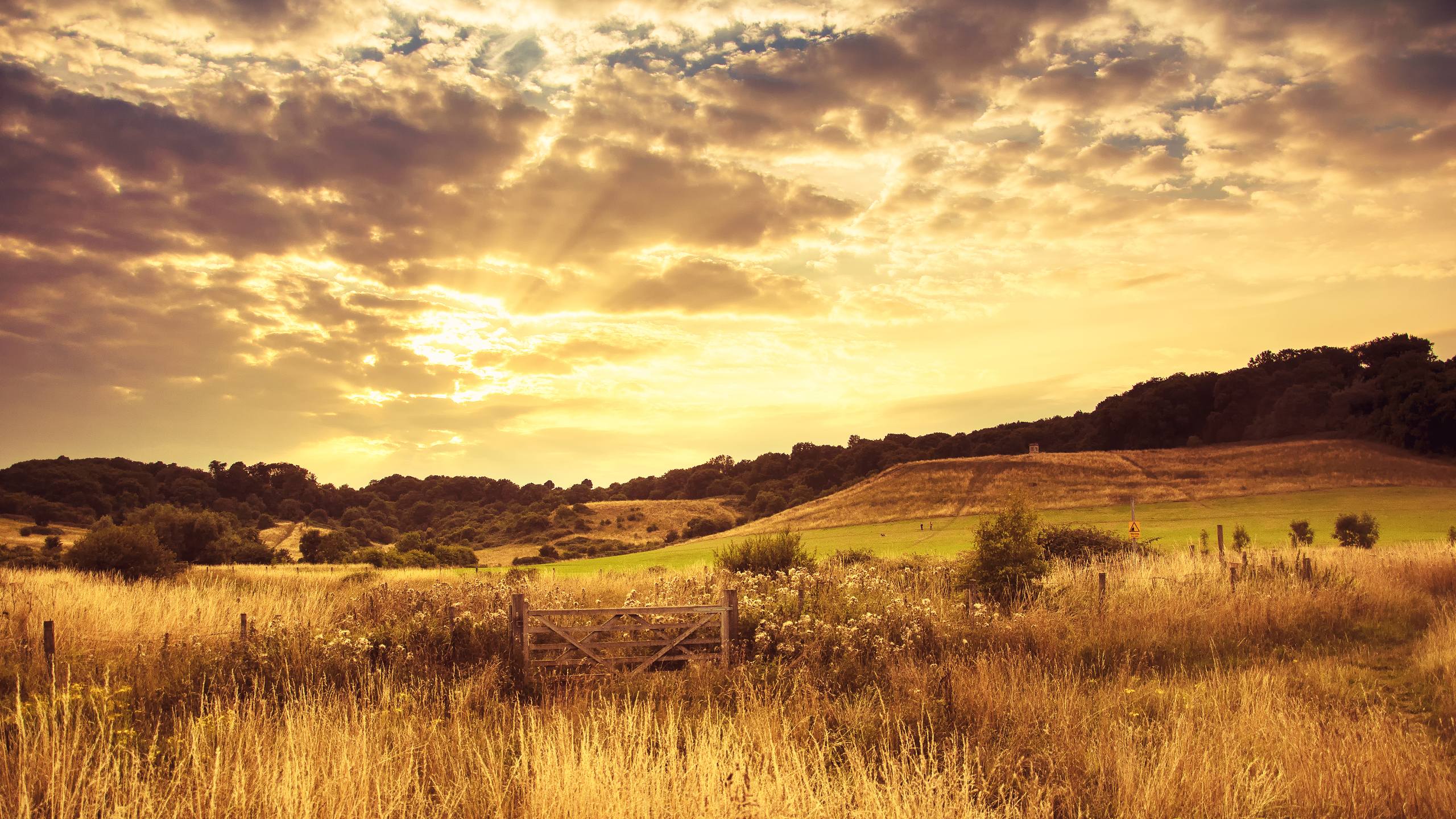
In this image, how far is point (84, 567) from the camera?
3020 centimetres

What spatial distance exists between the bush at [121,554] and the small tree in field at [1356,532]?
48.9 m

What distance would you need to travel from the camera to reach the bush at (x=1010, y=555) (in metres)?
20.3

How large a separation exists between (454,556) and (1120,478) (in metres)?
54.4

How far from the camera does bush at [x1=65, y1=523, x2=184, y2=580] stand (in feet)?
98.6

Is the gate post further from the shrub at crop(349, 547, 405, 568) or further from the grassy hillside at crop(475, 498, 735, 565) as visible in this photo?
the grassy hillside at crop(475, 498, 735, 565)

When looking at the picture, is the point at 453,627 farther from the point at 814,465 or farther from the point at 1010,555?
the point at 814,465

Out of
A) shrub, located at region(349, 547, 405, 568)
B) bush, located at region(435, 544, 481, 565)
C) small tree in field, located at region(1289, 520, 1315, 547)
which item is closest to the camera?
small tree in field, located at region(1289, 520, 1315, 547)

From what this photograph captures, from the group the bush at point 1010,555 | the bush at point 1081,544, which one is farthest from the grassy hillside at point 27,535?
the bush at point 1081,544

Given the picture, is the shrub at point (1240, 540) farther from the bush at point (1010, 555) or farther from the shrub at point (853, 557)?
the bush at point (1010, 555)

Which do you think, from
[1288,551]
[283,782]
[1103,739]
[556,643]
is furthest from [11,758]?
[1288,551]

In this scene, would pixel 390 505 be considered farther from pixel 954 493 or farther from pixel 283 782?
pixel 283 782

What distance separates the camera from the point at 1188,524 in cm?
4781

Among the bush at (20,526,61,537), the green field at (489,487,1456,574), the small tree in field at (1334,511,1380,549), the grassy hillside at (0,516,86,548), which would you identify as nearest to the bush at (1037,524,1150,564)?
the green field at (489,487,1456,574)

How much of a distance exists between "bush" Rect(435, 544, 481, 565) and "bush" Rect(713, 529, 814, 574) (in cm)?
3929
